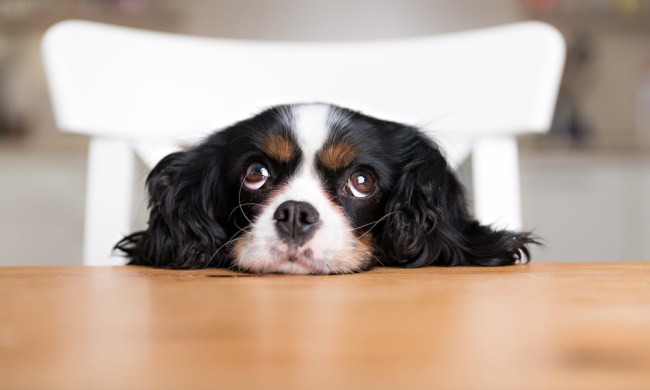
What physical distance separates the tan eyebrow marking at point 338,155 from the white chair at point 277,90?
1.16 ft

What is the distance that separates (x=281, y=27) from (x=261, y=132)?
10.8 feet

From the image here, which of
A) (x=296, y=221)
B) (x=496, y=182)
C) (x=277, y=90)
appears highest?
(x=277, y=90)

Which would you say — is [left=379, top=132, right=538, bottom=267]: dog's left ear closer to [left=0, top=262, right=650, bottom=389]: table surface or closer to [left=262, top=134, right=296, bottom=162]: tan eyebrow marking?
[left=262, top=134, right=296, bottom=162]: tan eyebrow marking

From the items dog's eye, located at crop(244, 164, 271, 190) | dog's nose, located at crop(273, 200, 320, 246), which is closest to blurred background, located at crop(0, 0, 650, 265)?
dog's eye, located at crop(244, 164, 271, 190)

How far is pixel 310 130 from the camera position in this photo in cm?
129

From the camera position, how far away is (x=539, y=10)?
4.38m

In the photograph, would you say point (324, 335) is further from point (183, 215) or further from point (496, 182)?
point (496, 182)

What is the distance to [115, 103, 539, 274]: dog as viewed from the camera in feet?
3.73

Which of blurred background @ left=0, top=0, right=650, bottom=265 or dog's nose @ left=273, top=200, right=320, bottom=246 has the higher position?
blurred background @ left=0, top=0, right=650, bottom=265

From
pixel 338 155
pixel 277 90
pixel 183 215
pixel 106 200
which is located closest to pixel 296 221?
pixel 338 155

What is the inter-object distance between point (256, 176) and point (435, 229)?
1.13 ft

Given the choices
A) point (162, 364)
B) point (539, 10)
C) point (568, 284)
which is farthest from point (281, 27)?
point (162, 364)

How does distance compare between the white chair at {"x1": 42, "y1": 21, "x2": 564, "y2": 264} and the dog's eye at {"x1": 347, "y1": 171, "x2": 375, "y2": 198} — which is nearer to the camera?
the dog's eye at {"x1": 347, "y1": 171, "x2": 375, "y2": 198}

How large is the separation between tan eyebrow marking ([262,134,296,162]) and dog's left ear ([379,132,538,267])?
21cm
